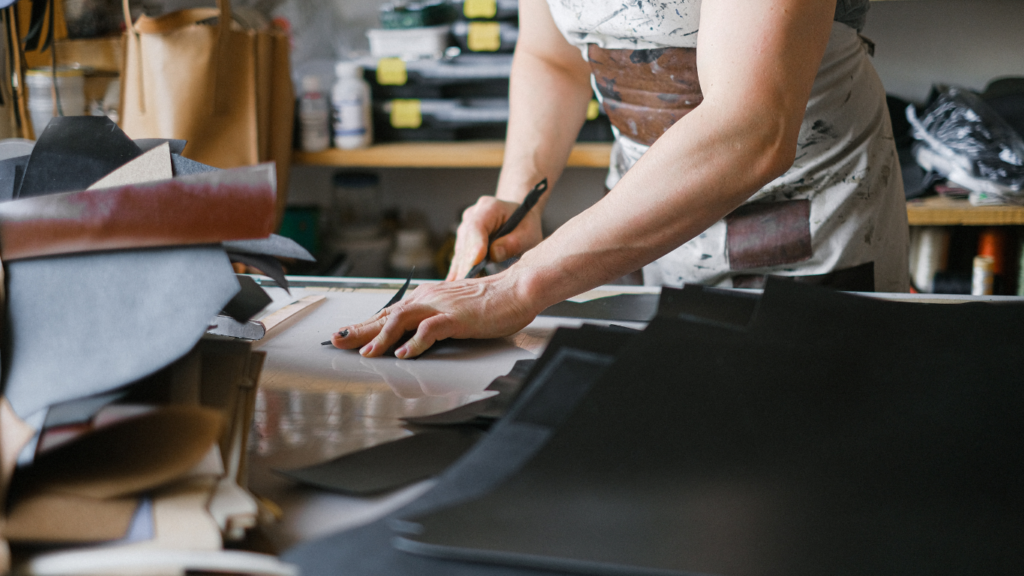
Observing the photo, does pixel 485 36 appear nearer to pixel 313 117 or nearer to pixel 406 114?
pixel 406 114

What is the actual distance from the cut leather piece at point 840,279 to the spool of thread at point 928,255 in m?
0.81

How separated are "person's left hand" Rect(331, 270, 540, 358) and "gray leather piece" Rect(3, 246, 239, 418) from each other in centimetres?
22

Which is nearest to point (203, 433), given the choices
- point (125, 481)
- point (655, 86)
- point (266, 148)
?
point (125, 481)

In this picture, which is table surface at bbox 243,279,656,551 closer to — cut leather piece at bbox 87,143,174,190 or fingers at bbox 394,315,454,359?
fingers at bbox 394,315,454,359

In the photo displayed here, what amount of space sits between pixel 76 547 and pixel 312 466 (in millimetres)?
119

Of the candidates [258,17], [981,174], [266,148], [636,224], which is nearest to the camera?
[636,224]

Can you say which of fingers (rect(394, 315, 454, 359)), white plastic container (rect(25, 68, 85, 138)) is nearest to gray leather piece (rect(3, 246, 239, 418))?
fingers (rect(394, 315, 454, 359))

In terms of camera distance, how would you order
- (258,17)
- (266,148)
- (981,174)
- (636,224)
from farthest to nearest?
(258,17)
(266,148)
(981,174)
(636,224)

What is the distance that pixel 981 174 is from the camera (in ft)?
4.87

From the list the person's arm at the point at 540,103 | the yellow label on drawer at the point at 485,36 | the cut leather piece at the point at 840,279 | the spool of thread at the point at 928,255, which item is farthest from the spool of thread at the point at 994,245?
the yellow label on drawer at the point at 485,36

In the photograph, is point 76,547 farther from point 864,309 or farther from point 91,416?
point 864,309

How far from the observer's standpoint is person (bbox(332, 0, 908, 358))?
0.62 m

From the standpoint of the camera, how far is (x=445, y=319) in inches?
24.2

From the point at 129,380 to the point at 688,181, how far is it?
447 mm
